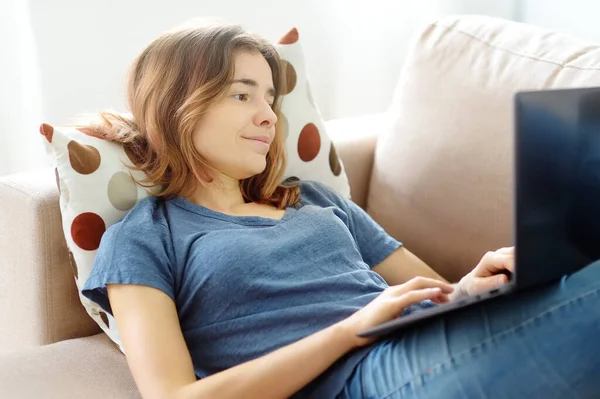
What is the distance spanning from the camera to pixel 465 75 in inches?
61.2

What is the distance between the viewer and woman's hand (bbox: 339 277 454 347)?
3.39 feet

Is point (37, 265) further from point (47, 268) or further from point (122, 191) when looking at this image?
point (122, 191)

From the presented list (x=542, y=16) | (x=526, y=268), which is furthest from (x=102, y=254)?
(x=542, y=16)

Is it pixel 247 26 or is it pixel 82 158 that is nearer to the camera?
pixel 82 158

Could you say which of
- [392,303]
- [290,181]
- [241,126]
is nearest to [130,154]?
[241,126]

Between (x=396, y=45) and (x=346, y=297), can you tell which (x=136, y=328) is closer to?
(x=346, y=297)

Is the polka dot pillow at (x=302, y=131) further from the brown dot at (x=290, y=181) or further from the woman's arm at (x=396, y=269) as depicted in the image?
the woman's arm at (x=396, y=269)

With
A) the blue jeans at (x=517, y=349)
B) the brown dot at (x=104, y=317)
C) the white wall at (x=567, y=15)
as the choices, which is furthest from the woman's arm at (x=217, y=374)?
the white wall at (x=567, y=15)

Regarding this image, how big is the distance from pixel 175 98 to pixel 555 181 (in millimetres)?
633

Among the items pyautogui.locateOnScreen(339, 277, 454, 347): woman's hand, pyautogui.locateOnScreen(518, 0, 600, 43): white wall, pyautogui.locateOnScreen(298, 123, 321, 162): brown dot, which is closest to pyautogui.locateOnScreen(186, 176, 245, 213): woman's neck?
pyautogui.locateOnScreen(298, 123, 321, 162): brown dot

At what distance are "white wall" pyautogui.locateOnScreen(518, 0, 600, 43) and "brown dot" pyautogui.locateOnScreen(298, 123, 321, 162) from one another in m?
0.88

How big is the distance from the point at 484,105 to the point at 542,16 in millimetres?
771

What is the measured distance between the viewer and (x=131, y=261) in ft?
3.67

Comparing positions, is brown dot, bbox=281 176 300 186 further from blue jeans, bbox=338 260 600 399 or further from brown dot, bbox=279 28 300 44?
blue jeans, bbox=338 260 600 399
